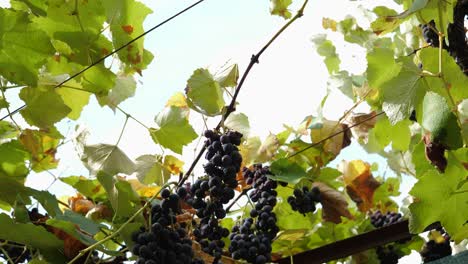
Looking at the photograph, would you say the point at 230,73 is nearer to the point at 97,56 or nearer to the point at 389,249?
the point at 97,56

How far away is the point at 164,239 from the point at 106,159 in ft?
1.56

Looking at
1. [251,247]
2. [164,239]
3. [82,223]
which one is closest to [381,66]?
[251,247]

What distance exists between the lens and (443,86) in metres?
1.36

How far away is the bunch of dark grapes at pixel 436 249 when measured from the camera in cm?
201

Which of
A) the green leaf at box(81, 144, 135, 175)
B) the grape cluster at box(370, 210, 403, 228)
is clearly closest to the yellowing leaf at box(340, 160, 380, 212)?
the grape cluster at box(370, 210, 403, 228)

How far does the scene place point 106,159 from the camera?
157cm

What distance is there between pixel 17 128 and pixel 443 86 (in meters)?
1.06

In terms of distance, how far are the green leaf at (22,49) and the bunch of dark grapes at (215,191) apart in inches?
16.9

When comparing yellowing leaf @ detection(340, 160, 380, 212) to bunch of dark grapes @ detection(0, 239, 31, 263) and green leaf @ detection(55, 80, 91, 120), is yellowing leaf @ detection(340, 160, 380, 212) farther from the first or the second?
bunch of dark grapes @ detection(0, 239, 31, 263)

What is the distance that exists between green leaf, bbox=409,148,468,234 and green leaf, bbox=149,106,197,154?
59cm

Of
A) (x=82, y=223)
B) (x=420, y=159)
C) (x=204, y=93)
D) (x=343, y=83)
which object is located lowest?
(x=82, y=223)

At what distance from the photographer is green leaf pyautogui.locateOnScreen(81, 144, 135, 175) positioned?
1562 millimetres

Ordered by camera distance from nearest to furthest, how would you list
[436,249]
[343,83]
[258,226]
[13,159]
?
[258,226] < [13,159] < [436,249] < [343,83]

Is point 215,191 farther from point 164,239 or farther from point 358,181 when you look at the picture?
point 358,181
